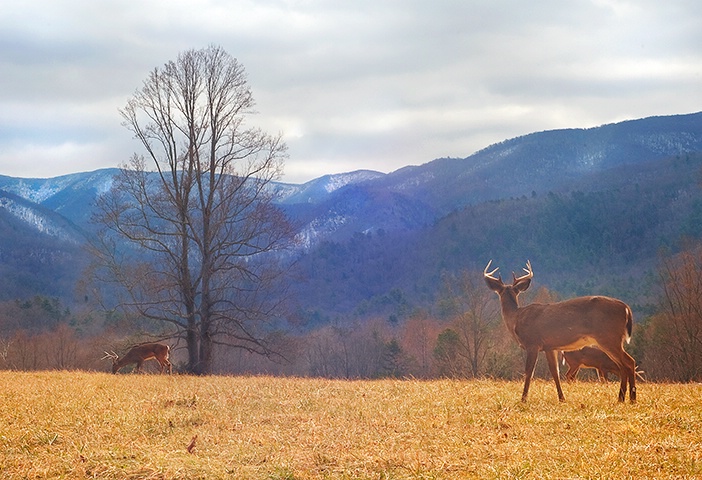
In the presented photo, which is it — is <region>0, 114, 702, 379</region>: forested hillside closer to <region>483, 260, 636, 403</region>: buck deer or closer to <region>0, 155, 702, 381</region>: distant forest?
<region>0, 155, 702, 381</region>: distant forest

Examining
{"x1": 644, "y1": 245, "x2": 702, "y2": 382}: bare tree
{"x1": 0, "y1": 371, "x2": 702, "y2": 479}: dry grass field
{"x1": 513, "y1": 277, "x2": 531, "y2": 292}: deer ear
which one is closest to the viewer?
{"x1": 0, "y1": 371, "x2": 702, "y2": 479}: dry grass field

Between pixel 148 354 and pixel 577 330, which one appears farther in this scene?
pixel 148 354

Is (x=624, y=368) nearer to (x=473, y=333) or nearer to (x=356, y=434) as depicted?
(x=356, y=434)

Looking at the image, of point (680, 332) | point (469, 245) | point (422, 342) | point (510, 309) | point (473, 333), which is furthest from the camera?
point (469, 245)

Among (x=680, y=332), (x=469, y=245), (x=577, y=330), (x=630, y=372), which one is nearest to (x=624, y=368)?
(x=630, y=372)

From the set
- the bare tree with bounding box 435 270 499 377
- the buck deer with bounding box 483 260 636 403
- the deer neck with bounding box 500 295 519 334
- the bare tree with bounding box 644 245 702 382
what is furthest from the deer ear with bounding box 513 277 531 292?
the bare tree with bounding box 435 270 499 377

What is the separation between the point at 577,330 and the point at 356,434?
4224 mm

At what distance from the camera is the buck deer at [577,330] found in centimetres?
1066

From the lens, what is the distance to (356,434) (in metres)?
8.70

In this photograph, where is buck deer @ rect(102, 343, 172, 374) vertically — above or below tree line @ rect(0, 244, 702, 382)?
above

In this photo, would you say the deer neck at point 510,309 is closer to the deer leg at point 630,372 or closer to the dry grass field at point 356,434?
the dry grass field at point 356,434

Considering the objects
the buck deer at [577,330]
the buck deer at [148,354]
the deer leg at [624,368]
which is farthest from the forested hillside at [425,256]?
the deer leg at [624,368]

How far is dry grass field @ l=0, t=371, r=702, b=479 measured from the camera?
6930 mm

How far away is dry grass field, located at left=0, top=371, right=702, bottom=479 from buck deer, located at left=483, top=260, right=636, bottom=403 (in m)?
0.47
